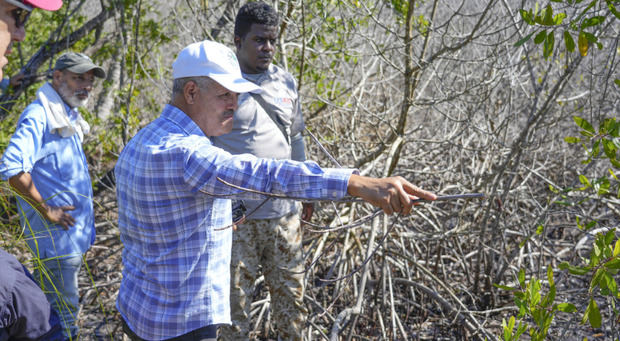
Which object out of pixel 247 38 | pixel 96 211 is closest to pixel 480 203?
pixel 247 38

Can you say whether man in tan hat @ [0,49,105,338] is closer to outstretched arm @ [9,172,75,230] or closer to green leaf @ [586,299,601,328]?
outstretched arm @ [9,172,75,230]

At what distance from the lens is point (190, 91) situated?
1.84 meters

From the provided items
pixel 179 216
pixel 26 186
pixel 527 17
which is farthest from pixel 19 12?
pixel 527 17

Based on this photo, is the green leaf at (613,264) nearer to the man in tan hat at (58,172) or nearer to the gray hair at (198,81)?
the gray hair at (198,81)

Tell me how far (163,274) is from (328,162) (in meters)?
2.97

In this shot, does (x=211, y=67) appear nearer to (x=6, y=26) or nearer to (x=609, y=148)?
(x=6, y=26)

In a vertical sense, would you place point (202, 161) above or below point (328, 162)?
above

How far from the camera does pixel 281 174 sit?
147 cm

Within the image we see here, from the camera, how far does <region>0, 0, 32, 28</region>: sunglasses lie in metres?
1.23

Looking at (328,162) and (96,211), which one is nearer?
(328,162)

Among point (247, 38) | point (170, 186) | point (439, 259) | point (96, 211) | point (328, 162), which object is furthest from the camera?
point (96, 211)

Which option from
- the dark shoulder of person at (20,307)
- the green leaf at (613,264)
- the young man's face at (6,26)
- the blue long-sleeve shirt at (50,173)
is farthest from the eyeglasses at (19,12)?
the green leaf at (613,264)

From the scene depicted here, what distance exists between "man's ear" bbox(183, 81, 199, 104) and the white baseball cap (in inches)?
1.2

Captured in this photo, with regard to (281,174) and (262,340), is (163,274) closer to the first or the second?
(281,174)
